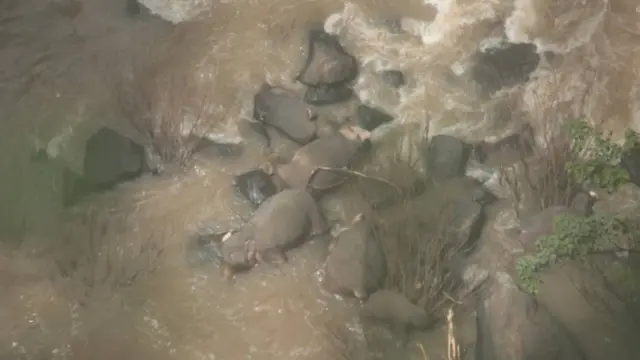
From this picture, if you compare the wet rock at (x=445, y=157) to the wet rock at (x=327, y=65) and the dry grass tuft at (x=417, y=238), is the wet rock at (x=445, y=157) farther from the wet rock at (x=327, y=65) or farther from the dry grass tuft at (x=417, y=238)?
the wet rock at (x=327, y=65)

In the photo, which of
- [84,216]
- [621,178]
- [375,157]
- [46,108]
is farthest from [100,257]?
[621,178]

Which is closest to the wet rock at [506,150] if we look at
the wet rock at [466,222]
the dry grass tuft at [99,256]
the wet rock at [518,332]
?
the wet rock at [466,222]

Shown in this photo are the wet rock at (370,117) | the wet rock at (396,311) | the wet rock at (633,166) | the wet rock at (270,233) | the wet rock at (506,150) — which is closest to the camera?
the wet rock at (396,311)

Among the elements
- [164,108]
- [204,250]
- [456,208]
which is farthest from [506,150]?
[164,108]

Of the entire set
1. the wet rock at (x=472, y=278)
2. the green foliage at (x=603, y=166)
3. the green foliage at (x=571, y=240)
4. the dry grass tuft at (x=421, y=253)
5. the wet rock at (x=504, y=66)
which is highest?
the green foliage at (x=603, y=166)

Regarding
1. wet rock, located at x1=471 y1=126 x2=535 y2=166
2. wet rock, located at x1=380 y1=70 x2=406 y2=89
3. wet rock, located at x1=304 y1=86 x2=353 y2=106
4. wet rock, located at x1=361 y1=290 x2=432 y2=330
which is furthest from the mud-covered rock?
wet rock, located at x1=361 y1=290 x2=432 y2=330
